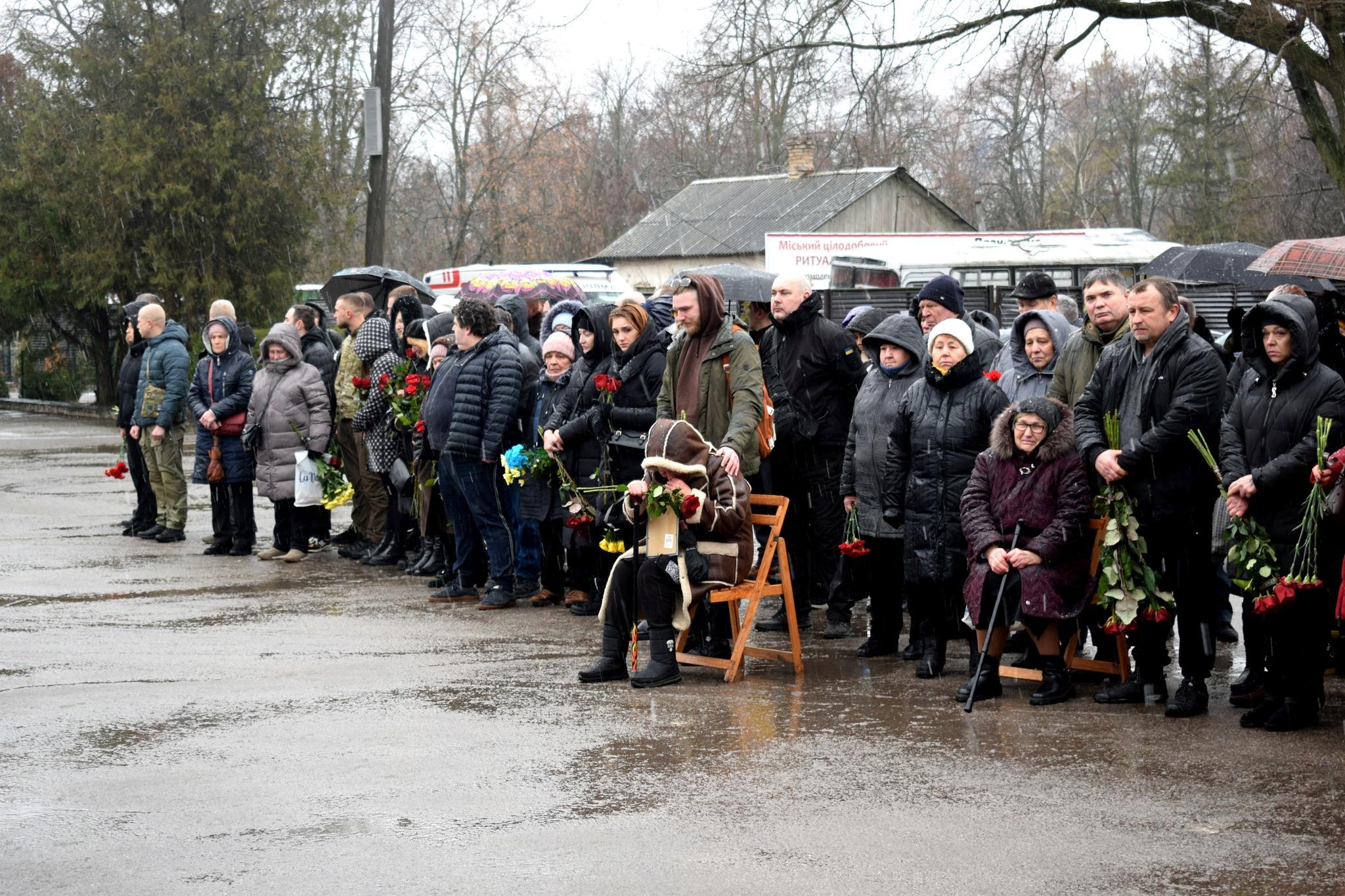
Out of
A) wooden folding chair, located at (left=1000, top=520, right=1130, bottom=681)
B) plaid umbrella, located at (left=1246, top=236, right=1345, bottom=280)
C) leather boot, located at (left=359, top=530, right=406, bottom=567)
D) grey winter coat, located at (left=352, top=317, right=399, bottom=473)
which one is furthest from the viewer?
leather boot, located at (left=359, top=530, right=406, bottom=567)

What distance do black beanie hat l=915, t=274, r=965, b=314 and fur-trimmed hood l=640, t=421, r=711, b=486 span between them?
2029mm

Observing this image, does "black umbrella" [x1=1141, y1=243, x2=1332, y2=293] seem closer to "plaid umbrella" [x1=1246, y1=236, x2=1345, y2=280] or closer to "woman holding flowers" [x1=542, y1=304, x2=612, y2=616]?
"plaid umbrella" [x1=1246, y1=236, x2=1345, y2=280]

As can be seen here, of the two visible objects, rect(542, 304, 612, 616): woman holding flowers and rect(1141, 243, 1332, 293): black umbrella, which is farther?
rect(1141, 243, 1332, 293): black umbrella

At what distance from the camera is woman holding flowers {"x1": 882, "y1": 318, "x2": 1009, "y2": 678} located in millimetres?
8195

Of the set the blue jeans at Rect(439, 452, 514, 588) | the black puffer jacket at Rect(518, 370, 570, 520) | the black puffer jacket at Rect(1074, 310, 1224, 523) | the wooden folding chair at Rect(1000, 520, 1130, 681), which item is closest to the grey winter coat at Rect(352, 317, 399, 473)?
the blue jeans at Rect(439, 452, 514, 588)

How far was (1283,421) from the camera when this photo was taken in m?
7.03

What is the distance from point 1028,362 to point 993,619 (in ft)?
7.41

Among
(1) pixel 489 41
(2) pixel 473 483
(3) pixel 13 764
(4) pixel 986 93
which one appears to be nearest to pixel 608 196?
(1) pixel 489 41

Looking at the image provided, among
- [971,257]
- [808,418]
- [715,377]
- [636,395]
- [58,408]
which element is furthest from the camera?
[58,408]

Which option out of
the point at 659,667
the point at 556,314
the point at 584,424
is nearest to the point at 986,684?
the point at 659,667

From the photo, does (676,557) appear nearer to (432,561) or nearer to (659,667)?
(659,667)

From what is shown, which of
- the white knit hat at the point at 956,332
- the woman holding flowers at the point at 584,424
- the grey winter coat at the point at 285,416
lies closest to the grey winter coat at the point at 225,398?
the grey winter coat at the point at 285,416

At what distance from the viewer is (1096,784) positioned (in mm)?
6125

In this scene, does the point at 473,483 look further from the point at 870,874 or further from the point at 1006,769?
the point at 870,874
